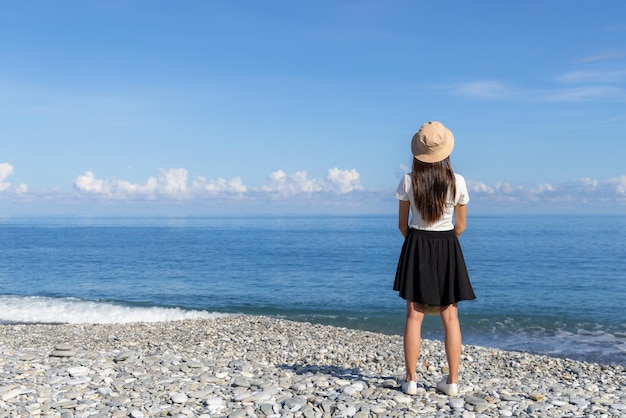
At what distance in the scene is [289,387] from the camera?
729 cm

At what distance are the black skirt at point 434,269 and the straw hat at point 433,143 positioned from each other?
2.76ft

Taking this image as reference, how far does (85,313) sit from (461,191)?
19897 mm

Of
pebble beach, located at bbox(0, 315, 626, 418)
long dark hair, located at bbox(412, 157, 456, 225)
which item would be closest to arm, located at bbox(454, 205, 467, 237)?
long dark hair, located at bbox(412, 157, 456, 225)

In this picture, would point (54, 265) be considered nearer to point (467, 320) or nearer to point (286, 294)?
point (286, 294)

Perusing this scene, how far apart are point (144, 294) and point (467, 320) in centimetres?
1680

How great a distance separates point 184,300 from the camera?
27000mm

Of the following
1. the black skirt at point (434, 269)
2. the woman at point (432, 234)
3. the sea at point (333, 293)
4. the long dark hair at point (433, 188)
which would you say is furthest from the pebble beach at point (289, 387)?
the sea at point (333, 293)

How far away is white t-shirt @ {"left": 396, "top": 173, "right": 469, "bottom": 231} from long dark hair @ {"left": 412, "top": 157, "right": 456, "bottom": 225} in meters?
0.06

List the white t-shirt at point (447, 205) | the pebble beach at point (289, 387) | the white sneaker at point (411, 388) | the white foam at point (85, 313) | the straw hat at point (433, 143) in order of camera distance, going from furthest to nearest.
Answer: the white foam at point (85, 313) → the white sneaker at point (411, 388) → the pebble beach at point (289, 387) → the white t-shirt at point (447, 205) → the straw hat at point (433, 143)

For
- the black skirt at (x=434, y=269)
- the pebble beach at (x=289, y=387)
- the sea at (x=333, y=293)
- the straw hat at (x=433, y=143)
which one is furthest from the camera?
the sea at (x=333, y=293)

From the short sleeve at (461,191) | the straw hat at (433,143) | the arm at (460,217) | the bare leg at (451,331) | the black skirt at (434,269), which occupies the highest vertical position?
the straw hat at (433,143)

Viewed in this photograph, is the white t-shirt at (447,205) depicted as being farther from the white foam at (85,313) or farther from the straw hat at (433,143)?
the white foam at (85,313)

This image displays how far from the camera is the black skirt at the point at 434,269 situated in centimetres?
631

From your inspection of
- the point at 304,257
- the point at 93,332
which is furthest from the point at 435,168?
the point at 304,257
